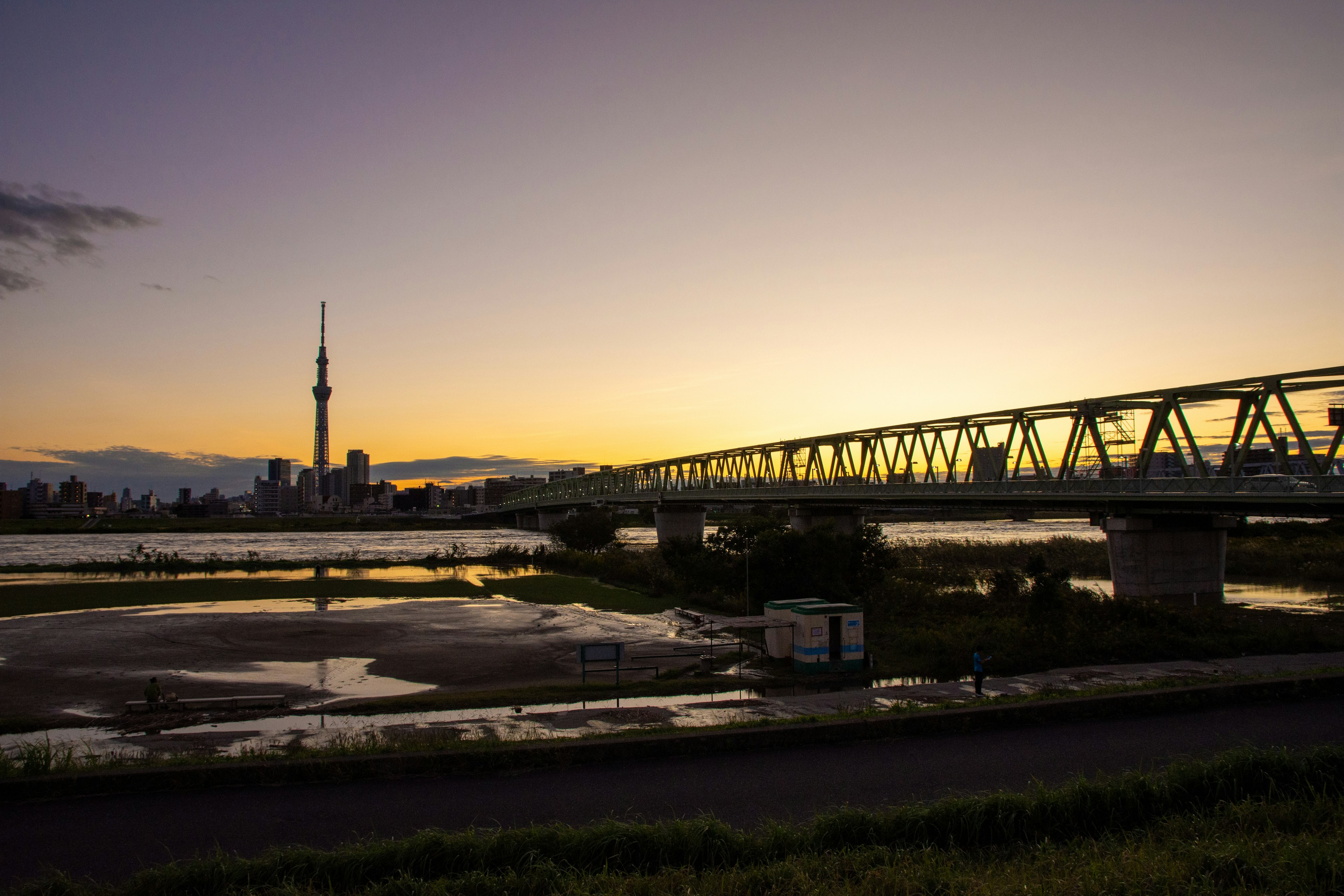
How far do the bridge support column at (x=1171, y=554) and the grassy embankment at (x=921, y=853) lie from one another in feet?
110

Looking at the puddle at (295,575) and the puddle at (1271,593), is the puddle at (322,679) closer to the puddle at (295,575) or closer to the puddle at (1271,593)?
the puddle at (295,575)

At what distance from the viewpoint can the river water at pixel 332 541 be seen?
3907 inches

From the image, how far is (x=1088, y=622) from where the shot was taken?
33.6m

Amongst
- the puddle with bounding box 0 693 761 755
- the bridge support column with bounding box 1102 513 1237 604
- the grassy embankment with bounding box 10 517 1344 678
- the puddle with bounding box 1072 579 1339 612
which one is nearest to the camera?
the puddle with bounding box 0 693 761 755

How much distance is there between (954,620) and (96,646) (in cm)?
3735

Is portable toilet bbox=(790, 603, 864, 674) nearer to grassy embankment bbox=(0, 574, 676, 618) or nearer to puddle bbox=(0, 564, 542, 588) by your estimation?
grassy embankment bbox=(0, 574, 676, 618)

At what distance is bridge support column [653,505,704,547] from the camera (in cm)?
10481

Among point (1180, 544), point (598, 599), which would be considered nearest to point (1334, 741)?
point (1180, 544)

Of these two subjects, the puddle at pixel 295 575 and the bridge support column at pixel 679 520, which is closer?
the puddle at pixel 295 575

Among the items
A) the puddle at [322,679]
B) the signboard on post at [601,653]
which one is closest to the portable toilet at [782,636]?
the signboard on post at [601,653]

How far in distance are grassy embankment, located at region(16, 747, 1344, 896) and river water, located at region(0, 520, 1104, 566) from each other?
84733 mm

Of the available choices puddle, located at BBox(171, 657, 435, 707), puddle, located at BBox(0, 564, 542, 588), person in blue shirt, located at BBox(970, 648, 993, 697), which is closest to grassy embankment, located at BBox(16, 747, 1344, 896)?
person in blue shirt, located at BBox(970, 648, 993, 697)

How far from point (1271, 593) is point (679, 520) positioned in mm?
66899

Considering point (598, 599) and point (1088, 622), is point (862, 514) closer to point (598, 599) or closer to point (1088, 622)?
point (598, 599)
